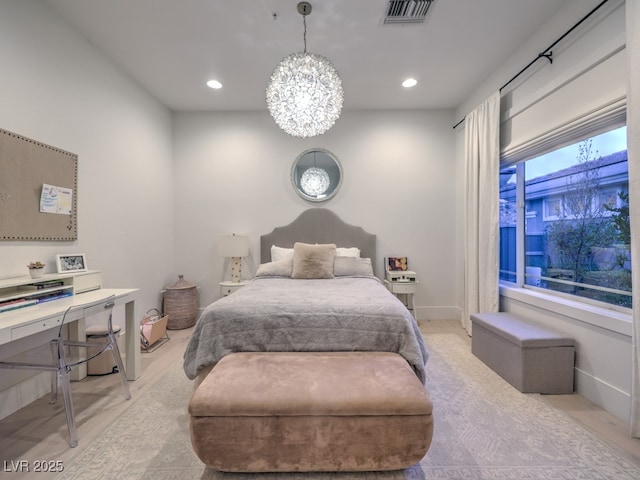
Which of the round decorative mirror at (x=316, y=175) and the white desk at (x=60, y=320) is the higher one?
the round decorative mirror at (x=316, y=175)

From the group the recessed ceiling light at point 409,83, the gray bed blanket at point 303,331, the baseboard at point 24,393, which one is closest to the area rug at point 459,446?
the gray bed blanket at point 303,331

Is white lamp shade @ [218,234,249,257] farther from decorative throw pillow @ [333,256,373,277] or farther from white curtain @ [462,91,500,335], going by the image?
white curtain @ [462,91,500,335]

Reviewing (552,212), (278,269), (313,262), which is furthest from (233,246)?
(552,212)

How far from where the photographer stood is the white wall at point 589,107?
1851 millimetres

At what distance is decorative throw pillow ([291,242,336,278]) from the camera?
3250 mm

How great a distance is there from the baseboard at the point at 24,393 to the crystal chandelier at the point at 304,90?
2598 millimetres

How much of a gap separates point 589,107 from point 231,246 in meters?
3.60

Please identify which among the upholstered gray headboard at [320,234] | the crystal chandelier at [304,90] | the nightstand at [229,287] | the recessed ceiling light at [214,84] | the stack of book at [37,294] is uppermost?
the recessed ceiling light at [214,84]

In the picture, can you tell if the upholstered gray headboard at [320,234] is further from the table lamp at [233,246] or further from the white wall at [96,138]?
the white wall at [96,138]

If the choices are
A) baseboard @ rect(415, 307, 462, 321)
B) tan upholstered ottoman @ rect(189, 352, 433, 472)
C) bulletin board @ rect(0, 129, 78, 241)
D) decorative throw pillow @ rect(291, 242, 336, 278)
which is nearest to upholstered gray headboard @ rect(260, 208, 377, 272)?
decorative throw pillow @ rect(291, 242, 336, 278)

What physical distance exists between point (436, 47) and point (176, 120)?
3.37 meters

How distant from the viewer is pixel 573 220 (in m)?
2.43

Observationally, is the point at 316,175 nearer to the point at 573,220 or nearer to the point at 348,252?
the point at 348,252

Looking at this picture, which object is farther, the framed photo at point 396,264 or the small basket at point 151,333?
the framed photo at point 396,264
